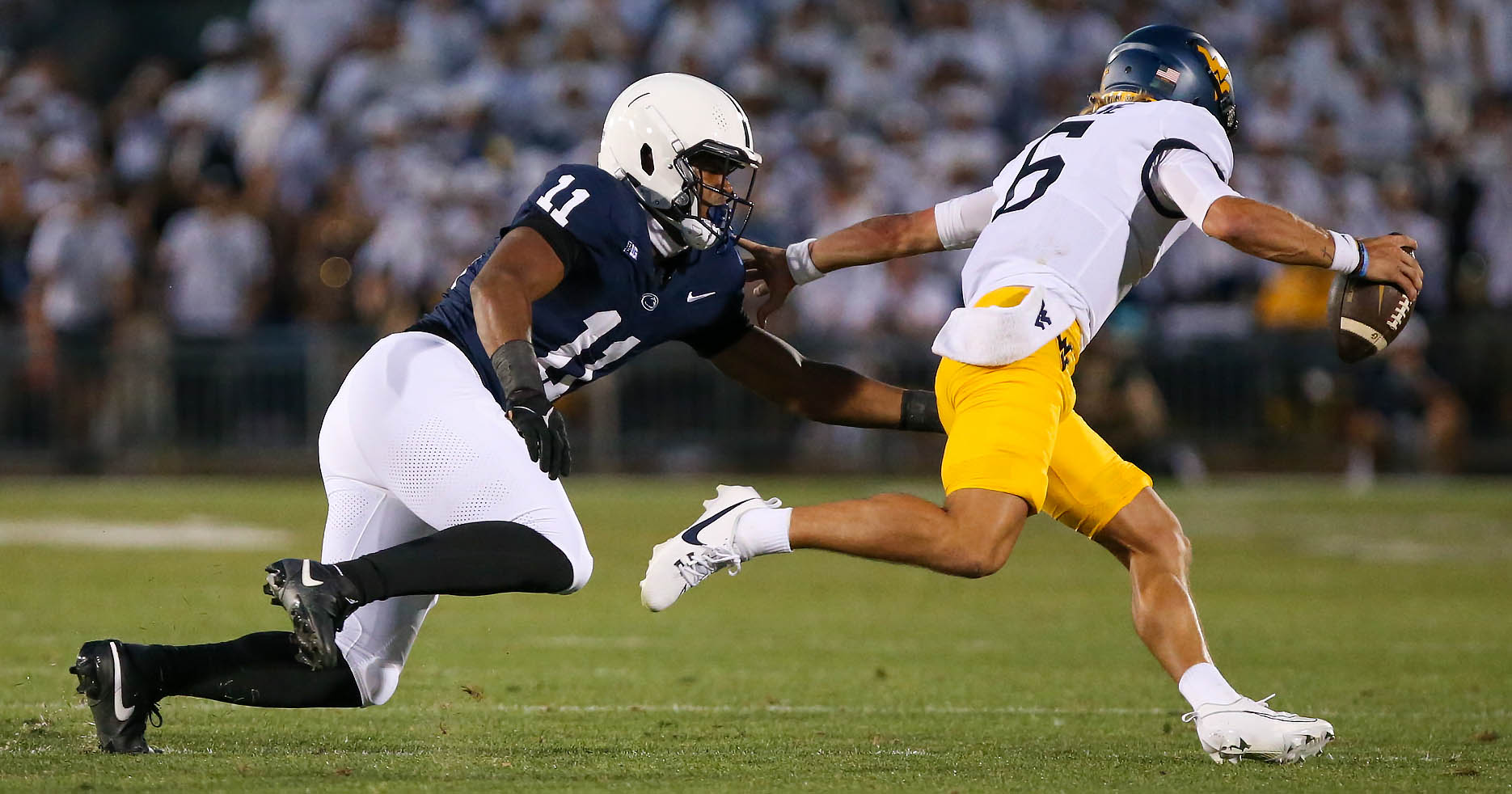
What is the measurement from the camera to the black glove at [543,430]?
13.9ft

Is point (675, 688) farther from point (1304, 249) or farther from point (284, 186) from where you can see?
point (284, 186)

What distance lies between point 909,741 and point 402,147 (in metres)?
10.6

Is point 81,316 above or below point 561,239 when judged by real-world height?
above

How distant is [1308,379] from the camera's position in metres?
15.0

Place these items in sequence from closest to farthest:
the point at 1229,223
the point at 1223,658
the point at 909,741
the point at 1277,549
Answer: the point at 1229,223 → the point at 909,741 → the point at 1223,658 → the point at 1277,549

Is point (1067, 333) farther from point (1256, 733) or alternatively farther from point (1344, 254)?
point (1256, 733)

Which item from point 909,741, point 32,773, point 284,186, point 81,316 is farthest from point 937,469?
point 32,773

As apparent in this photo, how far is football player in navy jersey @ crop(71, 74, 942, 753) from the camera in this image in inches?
170

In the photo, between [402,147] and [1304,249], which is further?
[402,147]

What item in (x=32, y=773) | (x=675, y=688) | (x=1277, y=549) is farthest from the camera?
(x=1277, y=549)

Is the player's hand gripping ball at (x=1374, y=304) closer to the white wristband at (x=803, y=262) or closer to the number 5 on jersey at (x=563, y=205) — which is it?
the white wristband at (x=803, y=262)

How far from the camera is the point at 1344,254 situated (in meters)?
4.75

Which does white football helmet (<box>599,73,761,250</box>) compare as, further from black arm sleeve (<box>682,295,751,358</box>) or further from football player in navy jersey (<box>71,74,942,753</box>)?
black arm sleeve (<box>682,295,751,358</box>)

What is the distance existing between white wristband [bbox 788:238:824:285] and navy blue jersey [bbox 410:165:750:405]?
0.43 metres
